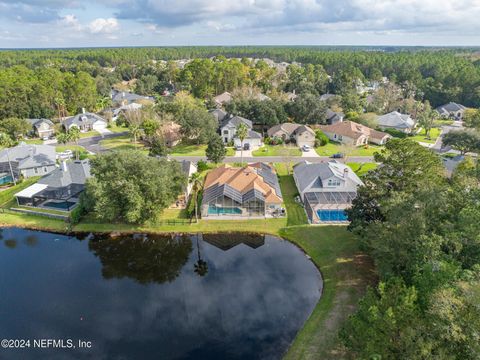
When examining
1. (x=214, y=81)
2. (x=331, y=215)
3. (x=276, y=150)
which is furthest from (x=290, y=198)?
(x=214, y=81)

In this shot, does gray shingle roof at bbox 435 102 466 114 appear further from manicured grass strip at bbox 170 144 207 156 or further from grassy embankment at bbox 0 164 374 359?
manicured grass strip at bbox 170 144 207 156

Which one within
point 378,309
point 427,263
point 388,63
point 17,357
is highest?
point 388,63

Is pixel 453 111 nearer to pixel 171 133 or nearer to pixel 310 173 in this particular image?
pixel 310 173

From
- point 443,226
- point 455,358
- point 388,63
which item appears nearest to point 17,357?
point 455,358

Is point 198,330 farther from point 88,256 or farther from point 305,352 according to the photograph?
point 88,256

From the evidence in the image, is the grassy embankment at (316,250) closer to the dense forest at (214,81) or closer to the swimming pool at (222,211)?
the swimming pool at (222,211)

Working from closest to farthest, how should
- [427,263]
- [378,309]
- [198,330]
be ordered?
[378,309]
[427,263]
[198,330]
